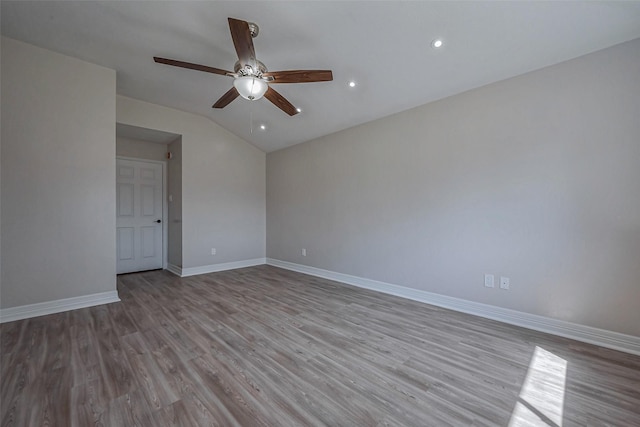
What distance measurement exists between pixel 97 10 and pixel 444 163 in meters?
3.91

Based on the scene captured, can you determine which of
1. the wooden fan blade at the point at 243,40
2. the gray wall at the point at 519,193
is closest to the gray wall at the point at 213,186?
the gray wall at the point at 519,193

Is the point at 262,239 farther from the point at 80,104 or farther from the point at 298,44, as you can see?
the point at 298,44

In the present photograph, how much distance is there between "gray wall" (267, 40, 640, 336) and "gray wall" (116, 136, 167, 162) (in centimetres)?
379

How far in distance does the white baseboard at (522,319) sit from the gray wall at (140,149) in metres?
4.49

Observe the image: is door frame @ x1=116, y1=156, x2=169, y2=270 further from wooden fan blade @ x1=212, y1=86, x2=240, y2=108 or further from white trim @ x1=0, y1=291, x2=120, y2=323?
wooden fan blade @ x1=212, y1=86, x2=240, y2=108

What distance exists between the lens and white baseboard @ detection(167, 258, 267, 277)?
4535 mm

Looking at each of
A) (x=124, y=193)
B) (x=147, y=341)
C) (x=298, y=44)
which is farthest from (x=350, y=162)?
(x=124, y=193)

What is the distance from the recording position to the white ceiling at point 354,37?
2.07 meters

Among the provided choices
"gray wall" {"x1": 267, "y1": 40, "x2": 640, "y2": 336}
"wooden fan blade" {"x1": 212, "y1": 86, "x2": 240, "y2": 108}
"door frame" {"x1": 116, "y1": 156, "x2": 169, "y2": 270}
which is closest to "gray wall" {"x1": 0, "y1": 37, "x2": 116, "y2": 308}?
"wooden fan blade" {"x1": 212, "y1": 86, "x2": 240, "y2": 108}

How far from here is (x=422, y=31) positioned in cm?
231

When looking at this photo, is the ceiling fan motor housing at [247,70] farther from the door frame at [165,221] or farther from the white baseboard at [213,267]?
the door frame at [165,221]

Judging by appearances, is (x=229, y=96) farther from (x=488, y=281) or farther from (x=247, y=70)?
(x=488, y=281)

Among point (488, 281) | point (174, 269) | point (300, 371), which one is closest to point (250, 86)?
point (300, 371)

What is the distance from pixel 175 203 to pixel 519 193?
17.3 feet
